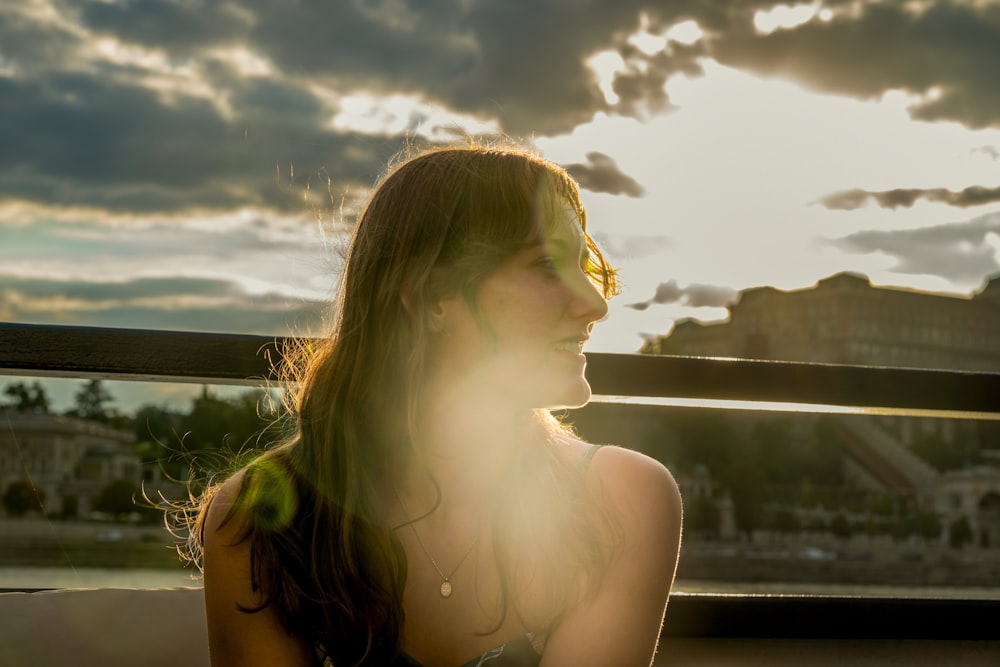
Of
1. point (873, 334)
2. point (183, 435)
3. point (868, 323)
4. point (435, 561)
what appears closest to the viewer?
point (435, 561)

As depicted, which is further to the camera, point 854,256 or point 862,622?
point 854,256

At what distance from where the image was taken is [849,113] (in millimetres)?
61312

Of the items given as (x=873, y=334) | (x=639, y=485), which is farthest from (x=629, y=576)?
(x=873, y=334)

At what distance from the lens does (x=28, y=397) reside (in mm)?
1812

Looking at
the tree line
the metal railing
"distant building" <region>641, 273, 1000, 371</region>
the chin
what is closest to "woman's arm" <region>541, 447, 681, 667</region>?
the chin

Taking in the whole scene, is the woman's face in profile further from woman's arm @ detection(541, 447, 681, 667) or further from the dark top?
the dark top

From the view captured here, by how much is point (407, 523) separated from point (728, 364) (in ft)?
2.22

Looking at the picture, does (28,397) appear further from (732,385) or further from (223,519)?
(732,385)

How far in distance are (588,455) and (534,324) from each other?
242 millimetres

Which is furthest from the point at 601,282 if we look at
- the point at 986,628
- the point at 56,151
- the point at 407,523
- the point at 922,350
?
the point at 922,350

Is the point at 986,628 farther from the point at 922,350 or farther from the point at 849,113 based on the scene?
the point at 922,350

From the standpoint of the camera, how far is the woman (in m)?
1.33

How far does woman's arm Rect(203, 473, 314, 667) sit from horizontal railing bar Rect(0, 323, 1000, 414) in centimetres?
34

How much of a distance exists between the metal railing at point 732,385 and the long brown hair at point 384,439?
263mm
